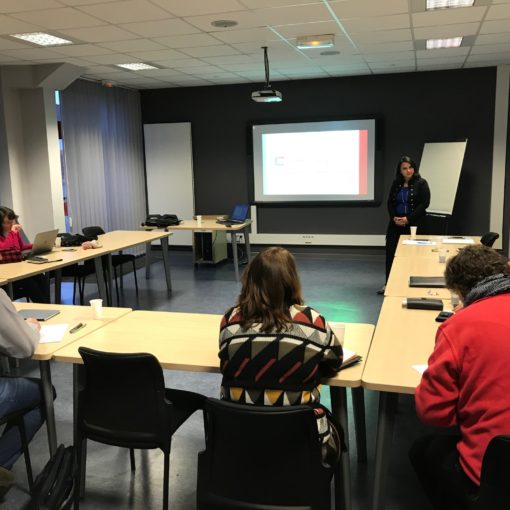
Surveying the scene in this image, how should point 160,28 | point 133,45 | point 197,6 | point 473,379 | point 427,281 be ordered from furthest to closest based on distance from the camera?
1. point 133,45
2. point 160,28
3. point 197,6
4. point 427,281
5. point 473,379

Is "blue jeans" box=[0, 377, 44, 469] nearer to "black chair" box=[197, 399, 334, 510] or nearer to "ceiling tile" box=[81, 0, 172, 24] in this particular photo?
"black chair" box=[197, 399, 334, 510]

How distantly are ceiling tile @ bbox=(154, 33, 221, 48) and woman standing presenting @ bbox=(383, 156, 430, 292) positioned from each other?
2.38m

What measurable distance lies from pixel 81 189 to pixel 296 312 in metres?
6.34

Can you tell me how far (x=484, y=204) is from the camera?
25.4ft

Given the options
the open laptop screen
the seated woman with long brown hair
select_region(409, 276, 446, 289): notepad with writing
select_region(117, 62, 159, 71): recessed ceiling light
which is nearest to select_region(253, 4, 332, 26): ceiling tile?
select_region(409, 276, 446, 289): notepad with writing

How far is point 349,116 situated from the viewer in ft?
26.6

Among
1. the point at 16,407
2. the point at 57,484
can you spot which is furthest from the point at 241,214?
the point at 57,484

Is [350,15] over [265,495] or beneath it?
over

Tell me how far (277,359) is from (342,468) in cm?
63

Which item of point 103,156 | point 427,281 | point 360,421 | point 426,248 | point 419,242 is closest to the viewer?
point 360,421

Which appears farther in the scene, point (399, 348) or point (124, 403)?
point (399, 348)

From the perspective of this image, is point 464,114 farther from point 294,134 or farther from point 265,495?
point 265,495

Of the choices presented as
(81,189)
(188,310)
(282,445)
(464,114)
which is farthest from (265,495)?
(464,114)

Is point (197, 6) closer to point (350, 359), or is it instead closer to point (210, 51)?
point (210, 51)
